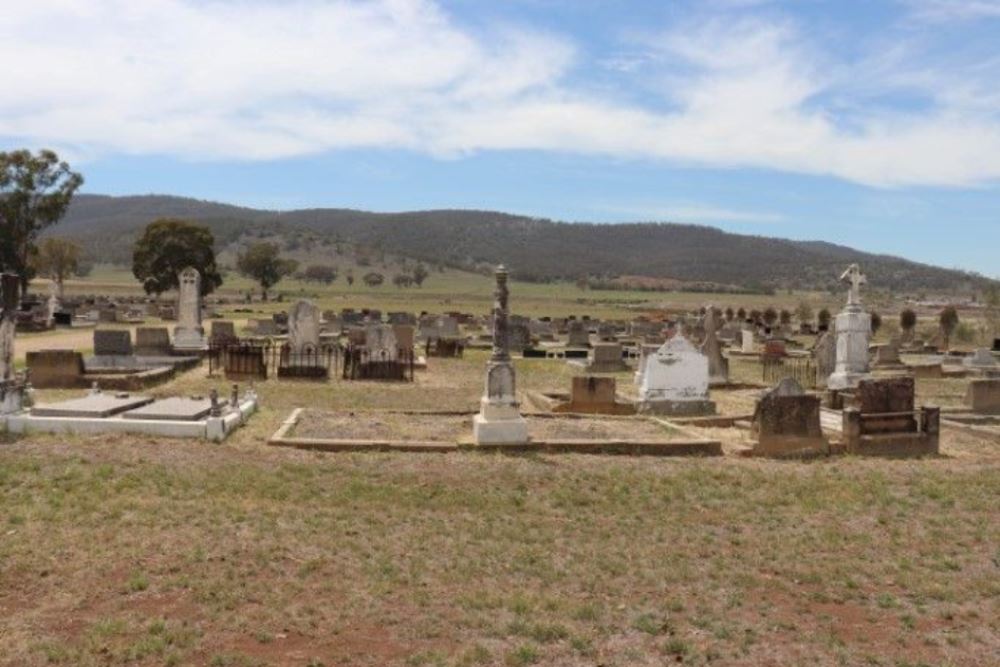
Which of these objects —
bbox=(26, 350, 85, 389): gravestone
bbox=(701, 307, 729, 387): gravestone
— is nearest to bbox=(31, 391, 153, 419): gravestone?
bbox=(26, 350, 85, 389): gravestone

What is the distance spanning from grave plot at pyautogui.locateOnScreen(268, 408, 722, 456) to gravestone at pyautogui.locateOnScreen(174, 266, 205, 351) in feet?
44.9

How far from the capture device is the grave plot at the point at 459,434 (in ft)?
41.9

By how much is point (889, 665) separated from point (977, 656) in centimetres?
69

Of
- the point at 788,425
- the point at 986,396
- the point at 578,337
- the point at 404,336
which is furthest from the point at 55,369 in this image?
the point at 578,337

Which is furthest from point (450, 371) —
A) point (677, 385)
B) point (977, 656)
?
point (977, 656)

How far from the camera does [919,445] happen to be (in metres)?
14.0

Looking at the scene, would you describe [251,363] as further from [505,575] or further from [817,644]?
[817,644]

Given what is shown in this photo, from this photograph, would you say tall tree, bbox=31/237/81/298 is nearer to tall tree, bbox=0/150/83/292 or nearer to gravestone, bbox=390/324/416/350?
tall tree, bbox=0/150/83/292

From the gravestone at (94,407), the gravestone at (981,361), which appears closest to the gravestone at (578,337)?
the gravestone at (981,361)

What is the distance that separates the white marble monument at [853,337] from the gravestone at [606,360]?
319 inches

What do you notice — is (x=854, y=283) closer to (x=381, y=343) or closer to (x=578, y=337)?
(x=381, y=343)

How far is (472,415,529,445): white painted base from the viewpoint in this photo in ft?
43.1

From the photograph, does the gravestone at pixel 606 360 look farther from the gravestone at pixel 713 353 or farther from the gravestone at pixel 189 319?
the gravestone at pixel 189 319

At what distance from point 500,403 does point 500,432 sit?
44 cm
